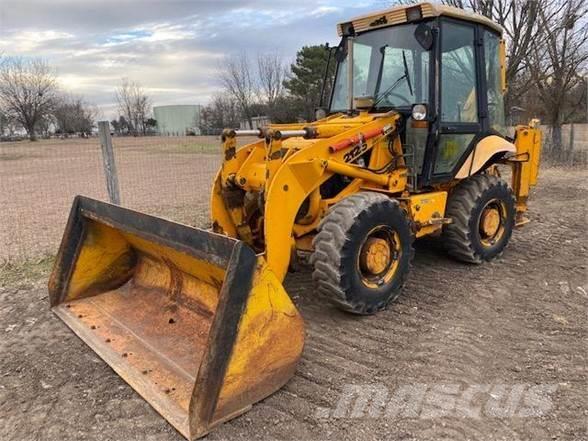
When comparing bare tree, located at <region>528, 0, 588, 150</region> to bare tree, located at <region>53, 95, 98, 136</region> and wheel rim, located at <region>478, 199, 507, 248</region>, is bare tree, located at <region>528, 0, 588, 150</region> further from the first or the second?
bare tree, located at <region>53, 95, 98, 136</region>

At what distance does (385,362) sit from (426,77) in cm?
265

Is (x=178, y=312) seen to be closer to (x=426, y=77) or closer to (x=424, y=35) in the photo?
(x=426, y=77)

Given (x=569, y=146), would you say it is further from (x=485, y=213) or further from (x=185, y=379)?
(x=185, y=379)

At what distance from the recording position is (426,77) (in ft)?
15.6

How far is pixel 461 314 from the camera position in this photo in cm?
432

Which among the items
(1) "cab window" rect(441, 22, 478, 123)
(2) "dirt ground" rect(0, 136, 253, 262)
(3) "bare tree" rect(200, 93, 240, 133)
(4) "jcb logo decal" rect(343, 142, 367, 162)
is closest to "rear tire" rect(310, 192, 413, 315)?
(4) "jcb logo decal" rect(343, 142, 367, 162)

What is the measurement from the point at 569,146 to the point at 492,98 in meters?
13.6

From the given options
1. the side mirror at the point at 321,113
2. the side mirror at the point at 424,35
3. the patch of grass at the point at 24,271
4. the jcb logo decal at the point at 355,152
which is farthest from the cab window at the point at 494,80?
the patch of grass at the point at 24,271

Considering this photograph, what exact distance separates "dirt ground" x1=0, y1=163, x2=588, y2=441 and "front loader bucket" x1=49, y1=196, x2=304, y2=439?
131 millimetres

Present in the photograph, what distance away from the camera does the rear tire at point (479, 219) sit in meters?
5.24

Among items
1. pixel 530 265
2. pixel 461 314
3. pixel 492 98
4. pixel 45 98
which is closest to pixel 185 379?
pixel 461 314

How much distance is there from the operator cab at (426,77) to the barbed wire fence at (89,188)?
3.14 metres

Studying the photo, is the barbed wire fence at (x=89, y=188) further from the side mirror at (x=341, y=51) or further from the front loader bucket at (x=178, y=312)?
the side mirror at (x=341, y=51)

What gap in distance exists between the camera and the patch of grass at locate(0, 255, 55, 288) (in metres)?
5.23
